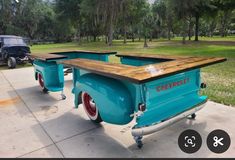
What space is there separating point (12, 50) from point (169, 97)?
11531mm

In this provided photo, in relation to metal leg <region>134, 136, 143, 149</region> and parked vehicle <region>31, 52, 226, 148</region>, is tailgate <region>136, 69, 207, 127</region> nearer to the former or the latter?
parked vehicle <region>31, 52, 226, 148</region>

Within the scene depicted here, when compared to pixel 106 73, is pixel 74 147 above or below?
below

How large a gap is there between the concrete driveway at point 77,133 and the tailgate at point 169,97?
0.46 meters

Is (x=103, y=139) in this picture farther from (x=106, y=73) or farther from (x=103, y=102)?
(x=106, y=73)

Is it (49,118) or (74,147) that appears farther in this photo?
(49,118)

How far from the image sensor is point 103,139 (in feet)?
11.8

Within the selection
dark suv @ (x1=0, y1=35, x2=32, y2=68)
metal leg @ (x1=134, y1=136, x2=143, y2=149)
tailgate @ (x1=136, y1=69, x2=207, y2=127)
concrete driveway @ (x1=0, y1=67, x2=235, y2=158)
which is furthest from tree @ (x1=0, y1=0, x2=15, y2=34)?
metal leg @ (x1=134, y1=136, x2=143, y2=149)

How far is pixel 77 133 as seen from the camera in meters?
3.85

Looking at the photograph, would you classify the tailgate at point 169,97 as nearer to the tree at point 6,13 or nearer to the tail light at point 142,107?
the tail light at point 142,107

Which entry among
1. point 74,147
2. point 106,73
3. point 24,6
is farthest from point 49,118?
point 24,6

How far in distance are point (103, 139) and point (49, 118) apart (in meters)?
1.54

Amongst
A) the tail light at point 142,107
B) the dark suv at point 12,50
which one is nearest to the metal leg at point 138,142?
the tail light at point 142,107

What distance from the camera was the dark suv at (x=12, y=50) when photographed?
12.5 metres

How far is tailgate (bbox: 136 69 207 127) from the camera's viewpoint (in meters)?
3.14
